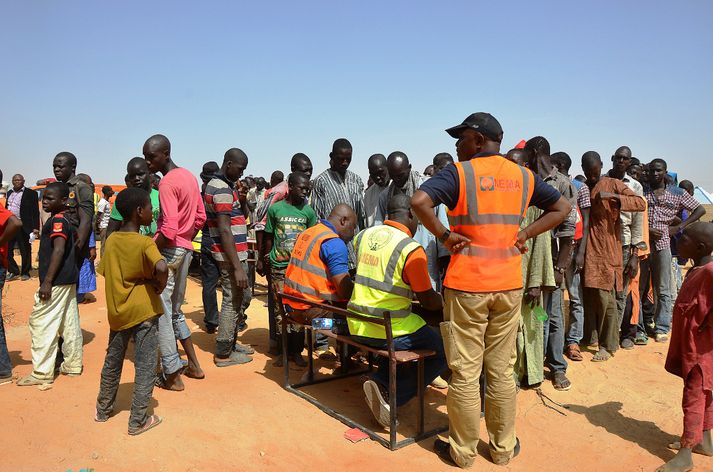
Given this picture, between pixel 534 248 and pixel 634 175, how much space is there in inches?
192

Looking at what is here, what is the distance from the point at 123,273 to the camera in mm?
4059

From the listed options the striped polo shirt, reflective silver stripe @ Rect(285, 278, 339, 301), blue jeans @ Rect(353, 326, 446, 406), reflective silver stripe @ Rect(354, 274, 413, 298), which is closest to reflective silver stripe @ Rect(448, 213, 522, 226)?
reflective silver stripe @ Rect(354, 274, 413, 298)

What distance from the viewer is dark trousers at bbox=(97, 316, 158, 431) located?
4.09 m

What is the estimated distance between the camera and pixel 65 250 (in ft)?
17.5

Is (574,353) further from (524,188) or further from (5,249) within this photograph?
(5,249)

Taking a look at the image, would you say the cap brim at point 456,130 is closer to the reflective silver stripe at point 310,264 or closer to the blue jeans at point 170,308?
the reflective silver stripe at point 310,264

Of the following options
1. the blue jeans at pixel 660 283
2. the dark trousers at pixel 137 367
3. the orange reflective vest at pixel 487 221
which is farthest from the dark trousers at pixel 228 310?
the blue jeans at pixel 660 283

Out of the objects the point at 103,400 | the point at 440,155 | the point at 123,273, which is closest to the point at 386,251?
the point at 123,273

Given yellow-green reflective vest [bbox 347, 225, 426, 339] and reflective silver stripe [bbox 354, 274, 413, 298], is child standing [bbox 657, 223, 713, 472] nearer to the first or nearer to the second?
yellow-green reflective vest [bbox 347, 225, 426, 339]

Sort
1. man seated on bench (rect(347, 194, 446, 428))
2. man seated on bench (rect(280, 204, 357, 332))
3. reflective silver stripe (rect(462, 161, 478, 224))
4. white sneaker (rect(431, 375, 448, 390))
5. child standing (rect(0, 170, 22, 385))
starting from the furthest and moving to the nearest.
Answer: white sneaker (rect(431, 375, 448, 390)) → child standing (rect(0, 170, 22, 385)) → man seated on bench (rect(280, 204, 357, 332)) → man seated on bench (rect(347, 194, 446, 428)) → reflective silver stripe (rect(462, 161, 478, 224))

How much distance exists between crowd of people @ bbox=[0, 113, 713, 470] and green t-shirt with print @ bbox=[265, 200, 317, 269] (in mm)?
17

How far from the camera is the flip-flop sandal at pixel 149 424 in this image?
13.3 ft

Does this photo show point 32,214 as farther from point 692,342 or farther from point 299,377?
point 692,342

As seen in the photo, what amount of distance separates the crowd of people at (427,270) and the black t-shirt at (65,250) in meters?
0.01
